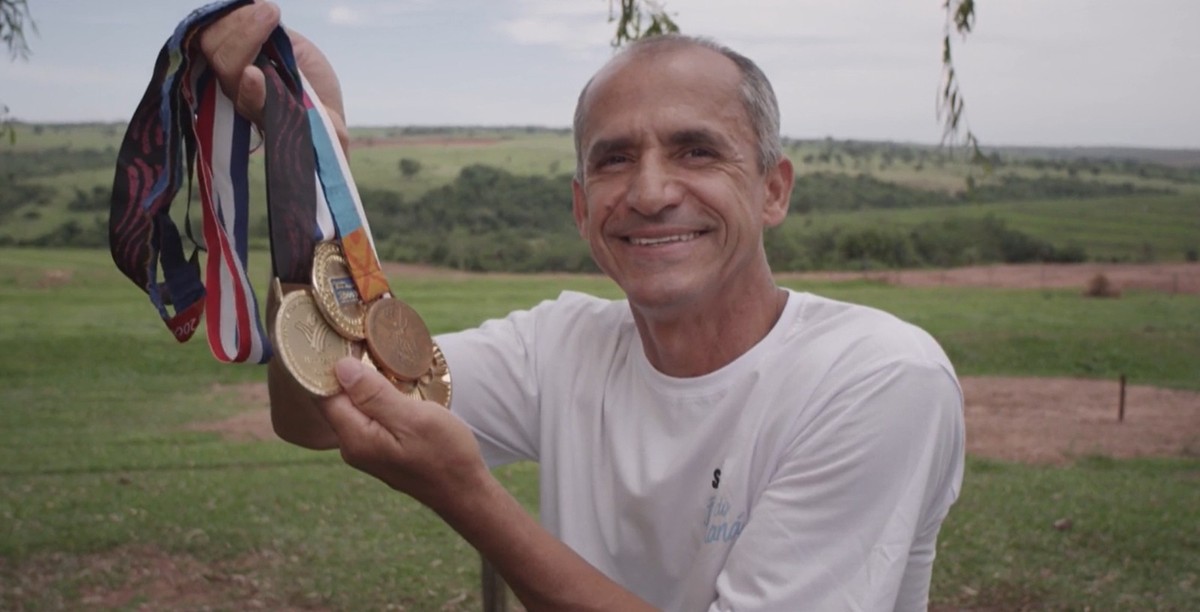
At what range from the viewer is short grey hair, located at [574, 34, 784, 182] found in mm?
2002

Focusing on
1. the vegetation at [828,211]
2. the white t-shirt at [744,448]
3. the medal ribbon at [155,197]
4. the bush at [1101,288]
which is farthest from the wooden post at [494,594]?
the bush at [1101,288]

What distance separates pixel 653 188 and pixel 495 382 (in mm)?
585

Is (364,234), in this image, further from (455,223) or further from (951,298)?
(455,223)

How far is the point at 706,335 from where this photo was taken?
6.70ft

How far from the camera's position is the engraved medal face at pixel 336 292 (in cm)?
167

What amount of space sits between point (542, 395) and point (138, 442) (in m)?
9.14

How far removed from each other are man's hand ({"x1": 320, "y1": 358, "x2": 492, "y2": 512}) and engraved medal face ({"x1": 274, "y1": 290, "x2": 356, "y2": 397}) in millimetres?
37

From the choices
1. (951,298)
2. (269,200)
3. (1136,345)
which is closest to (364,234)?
(269,200)

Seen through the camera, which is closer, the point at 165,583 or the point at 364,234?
the point at 364,234

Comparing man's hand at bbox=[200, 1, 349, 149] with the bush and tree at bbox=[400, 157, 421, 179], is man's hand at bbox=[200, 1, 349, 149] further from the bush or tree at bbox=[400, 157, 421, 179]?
tree at bbox=[400, 157, 421, 179]

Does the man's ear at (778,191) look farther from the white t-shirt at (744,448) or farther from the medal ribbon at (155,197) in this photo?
the medal ribbon at (155,197)

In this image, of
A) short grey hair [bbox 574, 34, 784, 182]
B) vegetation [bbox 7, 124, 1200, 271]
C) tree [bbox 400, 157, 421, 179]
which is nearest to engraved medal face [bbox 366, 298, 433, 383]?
short grey hair [bbox 574, 34, 784, 182]

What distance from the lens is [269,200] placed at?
1705 millimetres

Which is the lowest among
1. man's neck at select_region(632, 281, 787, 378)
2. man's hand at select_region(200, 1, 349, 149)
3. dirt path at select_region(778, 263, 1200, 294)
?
dirt path at select_region(778, 263, 1200, 294)
